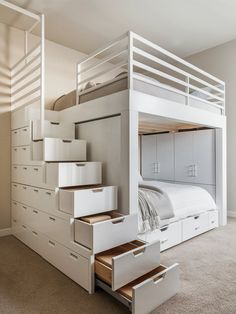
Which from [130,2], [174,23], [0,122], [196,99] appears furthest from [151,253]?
[174,23]

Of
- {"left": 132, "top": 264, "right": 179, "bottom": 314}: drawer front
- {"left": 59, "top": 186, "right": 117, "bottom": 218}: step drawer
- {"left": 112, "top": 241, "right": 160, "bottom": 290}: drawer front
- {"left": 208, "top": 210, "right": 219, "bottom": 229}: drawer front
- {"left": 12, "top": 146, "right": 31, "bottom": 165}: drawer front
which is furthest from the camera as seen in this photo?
{"left": 208, "top": 210, "right": 219, "bottom": 229}: drawer front

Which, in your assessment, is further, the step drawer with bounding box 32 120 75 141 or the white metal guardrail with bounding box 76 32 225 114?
the step drawer with bounding box 32 120 75 141

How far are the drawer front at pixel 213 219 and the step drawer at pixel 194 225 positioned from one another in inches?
3.2

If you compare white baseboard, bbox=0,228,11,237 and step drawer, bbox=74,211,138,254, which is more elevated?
step drawer, bbox=74,211,138,254

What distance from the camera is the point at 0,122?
283 centimetres

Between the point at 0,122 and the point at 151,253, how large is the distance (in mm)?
2303

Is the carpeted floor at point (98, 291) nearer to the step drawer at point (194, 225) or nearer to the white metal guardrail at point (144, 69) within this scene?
the step drawer at point (194, 225)

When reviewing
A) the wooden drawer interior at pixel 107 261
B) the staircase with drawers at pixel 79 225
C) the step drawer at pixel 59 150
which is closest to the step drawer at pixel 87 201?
the staircase with drawers at pixel 79 225

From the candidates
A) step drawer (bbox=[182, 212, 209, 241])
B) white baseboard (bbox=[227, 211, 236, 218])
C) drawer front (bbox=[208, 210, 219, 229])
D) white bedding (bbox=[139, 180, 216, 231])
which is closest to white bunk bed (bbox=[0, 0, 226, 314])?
white bedding (bbox=[139, 180, 216, 231])

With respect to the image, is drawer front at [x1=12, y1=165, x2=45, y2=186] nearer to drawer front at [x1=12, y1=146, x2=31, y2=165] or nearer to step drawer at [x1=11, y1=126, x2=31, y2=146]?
drawer front at [x1=12, y1=146, x2=31, y2=165]

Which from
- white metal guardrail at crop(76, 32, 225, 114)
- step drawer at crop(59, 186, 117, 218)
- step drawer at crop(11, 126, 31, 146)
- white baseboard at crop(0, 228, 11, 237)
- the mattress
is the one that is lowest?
white baseboard at crop(0, 228, 11, 237)

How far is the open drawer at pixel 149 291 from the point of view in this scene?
1.28 metres

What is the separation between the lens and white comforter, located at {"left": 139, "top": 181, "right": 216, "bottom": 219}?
2.35m

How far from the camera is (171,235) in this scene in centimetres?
233
